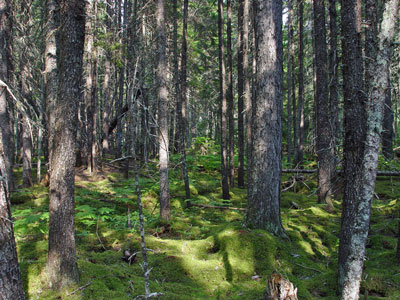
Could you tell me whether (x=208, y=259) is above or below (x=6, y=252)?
below

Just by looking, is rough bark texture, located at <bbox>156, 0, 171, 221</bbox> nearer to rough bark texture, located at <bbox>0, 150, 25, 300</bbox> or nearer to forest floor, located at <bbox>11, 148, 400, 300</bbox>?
forest floor, located at <bbox>11, 148, 400, 300</bbox>

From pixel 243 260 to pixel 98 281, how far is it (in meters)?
2.59

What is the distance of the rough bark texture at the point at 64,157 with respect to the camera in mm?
3965

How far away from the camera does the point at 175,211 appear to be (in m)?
10.5

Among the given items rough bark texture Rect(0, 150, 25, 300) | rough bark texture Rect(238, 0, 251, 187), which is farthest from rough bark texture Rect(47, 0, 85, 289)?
rough bark texture Rect(238, 0, 251, 187)

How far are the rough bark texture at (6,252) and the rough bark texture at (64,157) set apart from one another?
962mm

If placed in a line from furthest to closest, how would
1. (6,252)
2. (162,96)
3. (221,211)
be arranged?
1. (221,211)
2. (162,96)
3. (6,252)

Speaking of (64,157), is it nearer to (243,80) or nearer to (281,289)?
(281,289)

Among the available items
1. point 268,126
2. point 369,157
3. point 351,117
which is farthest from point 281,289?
point 268,126

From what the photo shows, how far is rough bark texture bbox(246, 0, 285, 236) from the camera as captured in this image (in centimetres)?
624

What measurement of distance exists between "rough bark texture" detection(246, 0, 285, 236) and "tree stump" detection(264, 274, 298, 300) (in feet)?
8.63

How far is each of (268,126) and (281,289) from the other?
3.57 metres

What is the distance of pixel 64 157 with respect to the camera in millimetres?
3988

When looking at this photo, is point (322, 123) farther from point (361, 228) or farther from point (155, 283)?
point (155, 283)
